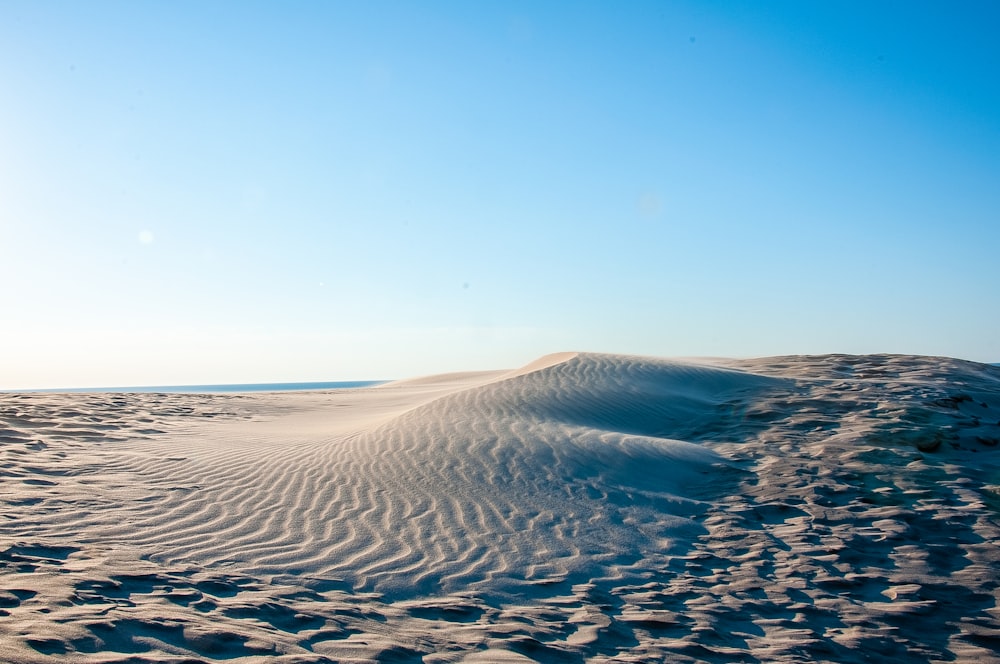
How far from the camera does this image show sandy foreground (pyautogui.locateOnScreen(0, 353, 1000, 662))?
3.67 metres

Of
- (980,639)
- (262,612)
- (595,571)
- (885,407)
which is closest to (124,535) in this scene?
(262,612)

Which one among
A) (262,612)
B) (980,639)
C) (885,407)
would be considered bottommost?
(980,639)

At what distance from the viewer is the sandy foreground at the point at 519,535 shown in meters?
3.67

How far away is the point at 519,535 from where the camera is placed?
5.77m

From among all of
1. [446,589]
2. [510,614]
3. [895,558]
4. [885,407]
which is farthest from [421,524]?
[885,407]

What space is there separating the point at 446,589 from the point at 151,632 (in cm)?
190

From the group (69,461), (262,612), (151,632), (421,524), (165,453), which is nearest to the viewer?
(151,632)

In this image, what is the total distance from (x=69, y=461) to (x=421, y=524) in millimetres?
4627

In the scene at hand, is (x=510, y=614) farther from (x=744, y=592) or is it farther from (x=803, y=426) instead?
(x=803, y=426)

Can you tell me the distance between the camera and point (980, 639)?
393 cm

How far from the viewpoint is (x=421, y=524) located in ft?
19.3

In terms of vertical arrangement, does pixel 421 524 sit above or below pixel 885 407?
below

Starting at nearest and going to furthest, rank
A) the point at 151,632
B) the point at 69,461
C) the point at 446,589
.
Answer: the point at 151,632
the point at 446,589
the point at 69,461

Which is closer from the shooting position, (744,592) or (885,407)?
(744,592)
